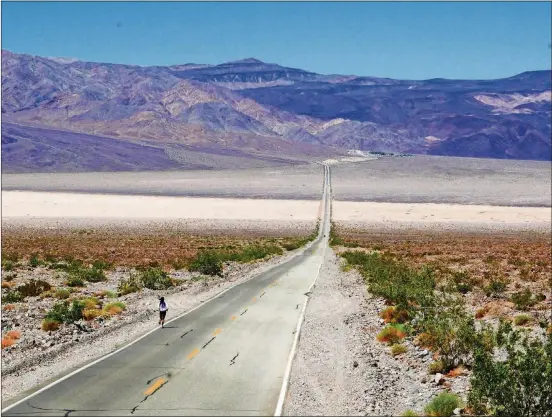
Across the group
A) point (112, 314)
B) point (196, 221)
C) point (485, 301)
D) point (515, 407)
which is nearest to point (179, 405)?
point (515, 407)

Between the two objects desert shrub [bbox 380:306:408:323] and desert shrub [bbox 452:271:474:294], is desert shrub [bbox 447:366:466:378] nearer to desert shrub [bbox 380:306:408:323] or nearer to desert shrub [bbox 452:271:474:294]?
desert shrub [bbox 380:306:408:323]

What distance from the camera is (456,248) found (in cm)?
5653

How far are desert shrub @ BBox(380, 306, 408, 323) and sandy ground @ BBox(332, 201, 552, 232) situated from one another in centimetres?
6928

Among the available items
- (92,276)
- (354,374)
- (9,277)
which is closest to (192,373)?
(354,374)

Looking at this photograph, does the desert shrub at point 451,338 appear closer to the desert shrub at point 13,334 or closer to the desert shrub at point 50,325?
the desert shrub at point 50,325

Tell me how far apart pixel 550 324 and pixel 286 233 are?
65.7m

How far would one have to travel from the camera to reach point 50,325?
860 inches

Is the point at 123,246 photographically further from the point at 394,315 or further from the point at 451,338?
the point at 451,338

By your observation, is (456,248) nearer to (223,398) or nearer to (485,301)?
(485,301)

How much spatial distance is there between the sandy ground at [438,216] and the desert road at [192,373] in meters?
72.0

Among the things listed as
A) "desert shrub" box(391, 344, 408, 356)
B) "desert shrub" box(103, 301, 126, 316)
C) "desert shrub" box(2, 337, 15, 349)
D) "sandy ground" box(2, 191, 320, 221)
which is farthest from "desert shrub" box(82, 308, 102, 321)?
"sandy ground" box(2, 191, 320, 221)

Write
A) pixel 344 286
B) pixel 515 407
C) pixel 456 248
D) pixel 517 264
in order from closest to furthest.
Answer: pixel 515 407
pixel 344 286
pixel 517 264
pixel 456 248

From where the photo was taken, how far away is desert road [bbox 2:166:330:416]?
42.1ft

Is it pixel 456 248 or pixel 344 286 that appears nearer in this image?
pixel 344 286
